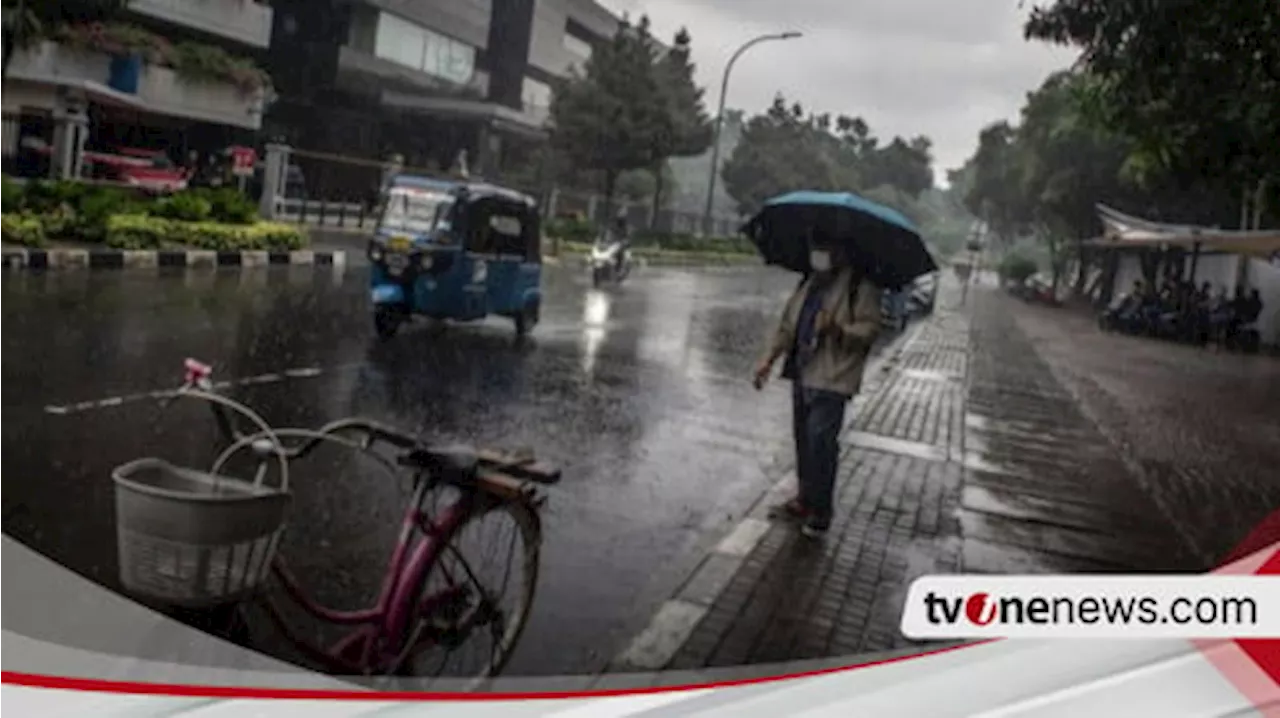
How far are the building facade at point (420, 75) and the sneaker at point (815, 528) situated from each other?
22.4 inches

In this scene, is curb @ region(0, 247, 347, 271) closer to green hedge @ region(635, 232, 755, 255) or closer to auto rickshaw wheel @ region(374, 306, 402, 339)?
auto rickshaw wheel @ region(374, 306, 402, 339)

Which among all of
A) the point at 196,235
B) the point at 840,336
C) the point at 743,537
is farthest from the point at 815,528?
the point at 196,235

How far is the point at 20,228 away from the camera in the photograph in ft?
3.80

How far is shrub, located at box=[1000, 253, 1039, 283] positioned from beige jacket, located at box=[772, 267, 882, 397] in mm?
250

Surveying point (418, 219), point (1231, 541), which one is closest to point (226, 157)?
point (418, 219)

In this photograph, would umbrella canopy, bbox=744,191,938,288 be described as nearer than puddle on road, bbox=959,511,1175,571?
Yes

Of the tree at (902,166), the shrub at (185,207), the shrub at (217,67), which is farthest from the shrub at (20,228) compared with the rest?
the tree at (902,166)

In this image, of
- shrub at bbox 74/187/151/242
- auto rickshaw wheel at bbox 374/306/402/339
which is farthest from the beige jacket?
shrub at bbox 74/187/151/242

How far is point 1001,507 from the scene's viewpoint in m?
1.35

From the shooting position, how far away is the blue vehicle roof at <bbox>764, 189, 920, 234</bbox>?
118 cm

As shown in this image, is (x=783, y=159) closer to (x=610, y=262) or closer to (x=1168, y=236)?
(x=610, y=262)

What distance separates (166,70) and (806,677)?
3.24ft

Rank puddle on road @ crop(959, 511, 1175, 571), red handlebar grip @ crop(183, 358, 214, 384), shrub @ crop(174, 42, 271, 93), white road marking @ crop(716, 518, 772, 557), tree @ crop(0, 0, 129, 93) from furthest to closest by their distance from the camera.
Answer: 1. white road marking @ crop(716, 518, 772, 557)
2. puddle on road @ crop(959, 511, 1175, 571)
3. red handlebar grip @ crop(183, 358, 214, 384)
4. shrub @ crop(174, 42, 271, 93)
5. tree @ crop(0, 0, 129, 93)

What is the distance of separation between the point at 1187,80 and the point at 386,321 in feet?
2.99
